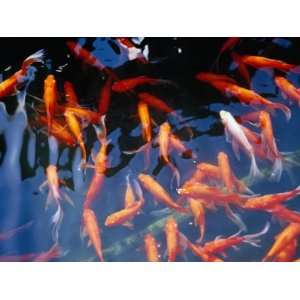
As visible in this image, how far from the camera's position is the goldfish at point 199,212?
6.84 feet

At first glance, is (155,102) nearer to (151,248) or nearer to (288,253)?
(151,248)

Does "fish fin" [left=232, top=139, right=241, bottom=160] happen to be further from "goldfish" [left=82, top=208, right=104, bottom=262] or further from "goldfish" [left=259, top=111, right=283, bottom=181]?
"goldfish" [left=82, top=208, right=104, bottom=262]

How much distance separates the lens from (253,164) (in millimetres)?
2100

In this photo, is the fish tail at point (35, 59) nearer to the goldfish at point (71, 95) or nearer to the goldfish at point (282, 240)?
the goldfish at point (71, 95)

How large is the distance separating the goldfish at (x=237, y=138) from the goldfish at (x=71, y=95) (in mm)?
655

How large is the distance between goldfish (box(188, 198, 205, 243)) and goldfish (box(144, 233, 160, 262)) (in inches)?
7.7

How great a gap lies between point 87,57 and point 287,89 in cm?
90

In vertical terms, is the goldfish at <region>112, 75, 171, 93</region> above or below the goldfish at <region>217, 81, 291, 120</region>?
above

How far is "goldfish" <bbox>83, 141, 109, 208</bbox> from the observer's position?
211 centimetres

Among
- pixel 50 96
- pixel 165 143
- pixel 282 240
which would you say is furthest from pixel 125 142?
pixel 282 240

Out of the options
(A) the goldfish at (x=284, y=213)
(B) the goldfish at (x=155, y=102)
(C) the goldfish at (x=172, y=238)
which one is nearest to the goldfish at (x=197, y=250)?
(C) the goldfish at (x=172, y=238)

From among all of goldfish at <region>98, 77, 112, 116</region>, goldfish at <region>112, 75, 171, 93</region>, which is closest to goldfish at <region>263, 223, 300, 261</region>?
goldfish at <region>112, 75, 171, 93</region>

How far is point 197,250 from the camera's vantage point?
209cm
